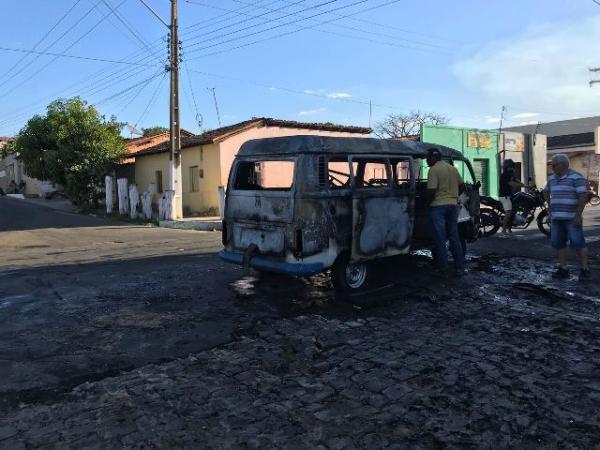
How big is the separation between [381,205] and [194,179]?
19.8 m

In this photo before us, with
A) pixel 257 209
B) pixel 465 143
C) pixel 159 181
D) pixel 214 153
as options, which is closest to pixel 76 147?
pixel 159 181

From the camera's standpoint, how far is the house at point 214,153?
2358cm

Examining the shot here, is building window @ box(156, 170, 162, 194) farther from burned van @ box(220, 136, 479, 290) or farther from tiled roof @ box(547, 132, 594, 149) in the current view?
tiled roof @ box(547, 132, 594, 149)

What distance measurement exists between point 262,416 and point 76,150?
2550cm

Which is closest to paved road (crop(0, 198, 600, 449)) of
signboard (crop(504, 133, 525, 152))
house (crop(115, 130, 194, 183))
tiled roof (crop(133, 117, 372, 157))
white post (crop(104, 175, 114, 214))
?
tiled roof (crop(133, 117, 372, 157))

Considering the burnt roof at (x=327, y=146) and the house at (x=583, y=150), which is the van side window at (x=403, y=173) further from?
the house at (x=583, y=150)

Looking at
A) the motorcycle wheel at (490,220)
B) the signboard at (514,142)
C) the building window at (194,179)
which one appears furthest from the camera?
the signboard at (514,142)

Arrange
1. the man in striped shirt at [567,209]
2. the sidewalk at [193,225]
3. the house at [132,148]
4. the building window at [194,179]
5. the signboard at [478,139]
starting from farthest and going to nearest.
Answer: the house at [132,148], the signboard at [478,139], the building window at [194,179], the sidewalk at [193,225], the man in striped shirt at [567,209]

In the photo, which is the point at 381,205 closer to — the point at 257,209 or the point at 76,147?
the point at 257,209

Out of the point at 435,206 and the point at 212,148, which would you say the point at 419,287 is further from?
the point at 212,148

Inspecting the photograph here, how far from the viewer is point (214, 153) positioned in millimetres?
23750

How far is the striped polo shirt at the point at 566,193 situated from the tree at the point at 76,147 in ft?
75.3

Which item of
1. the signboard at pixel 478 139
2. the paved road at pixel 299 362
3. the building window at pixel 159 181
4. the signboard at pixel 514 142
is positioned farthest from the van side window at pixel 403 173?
the signboard at pixel 514 142

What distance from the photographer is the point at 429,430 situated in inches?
129
